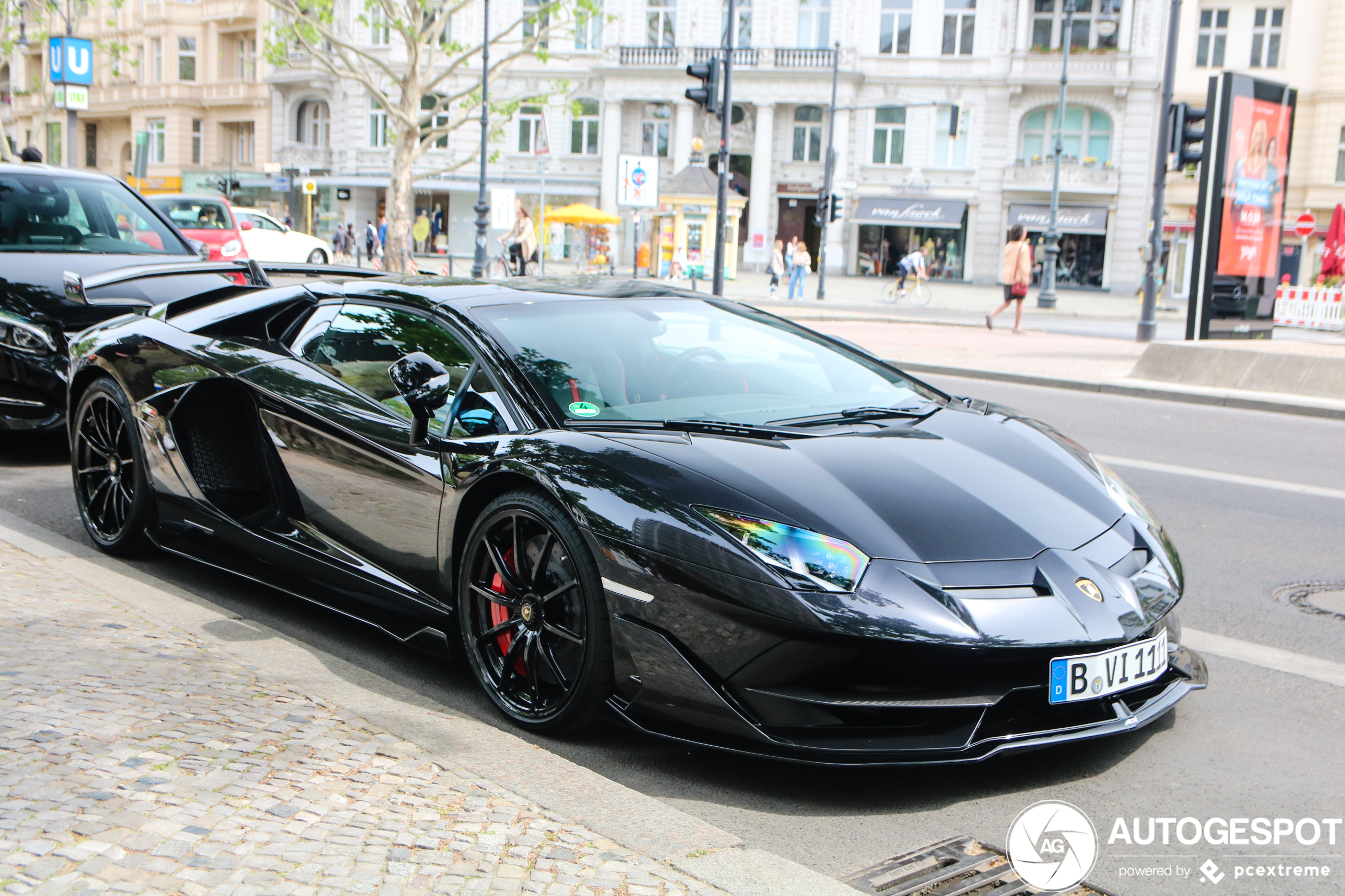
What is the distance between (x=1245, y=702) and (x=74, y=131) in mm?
19827

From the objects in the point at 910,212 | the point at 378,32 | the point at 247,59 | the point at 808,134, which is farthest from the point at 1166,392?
the point at 247,59

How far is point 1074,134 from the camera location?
52094 mm

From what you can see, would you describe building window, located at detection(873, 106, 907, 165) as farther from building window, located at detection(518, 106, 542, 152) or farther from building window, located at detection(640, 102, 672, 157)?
building window, located at detection(518, 106, 542, 152)

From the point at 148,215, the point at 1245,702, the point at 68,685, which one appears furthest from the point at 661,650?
the point at 148,215

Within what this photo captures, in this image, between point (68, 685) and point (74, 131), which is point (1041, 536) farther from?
point (74, 131)

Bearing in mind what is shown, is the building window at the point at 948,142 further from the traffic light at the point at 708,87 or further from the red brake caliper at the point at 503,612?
the red brake caliper at the point at 503,612

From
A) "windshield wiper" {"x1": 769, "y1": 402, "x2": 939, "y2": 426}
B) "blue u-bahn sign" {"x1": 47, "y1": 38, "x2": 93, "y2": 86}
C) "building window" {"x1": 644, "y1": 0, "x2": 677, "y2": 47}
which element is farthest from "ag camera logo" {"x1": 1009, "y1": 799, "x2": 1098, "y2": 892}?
"building window" {"x1": 644, "y1": 0, "x2": 677, "y2": 47}

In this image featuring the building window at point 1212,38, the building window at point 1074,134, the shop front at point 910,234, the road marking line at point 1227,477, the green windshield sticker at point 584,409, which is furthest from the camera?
the shop front at point 910,234

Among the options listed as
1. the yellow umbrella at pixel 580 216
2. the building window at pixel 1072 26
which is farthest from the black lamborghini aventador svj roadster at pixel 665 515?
the building window at pixel 1072 26

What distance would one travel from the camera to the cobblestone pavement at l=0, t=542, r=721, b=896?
2.51 metres

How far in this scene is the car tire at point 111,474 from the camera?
541 cm

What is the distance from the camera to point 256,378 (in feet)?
16.0

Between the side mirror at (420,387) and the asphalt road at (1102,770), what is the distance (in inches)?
33.2

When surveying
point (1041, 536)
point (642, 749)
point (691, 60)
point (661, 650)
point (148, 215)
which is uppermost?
point (691, 60)
